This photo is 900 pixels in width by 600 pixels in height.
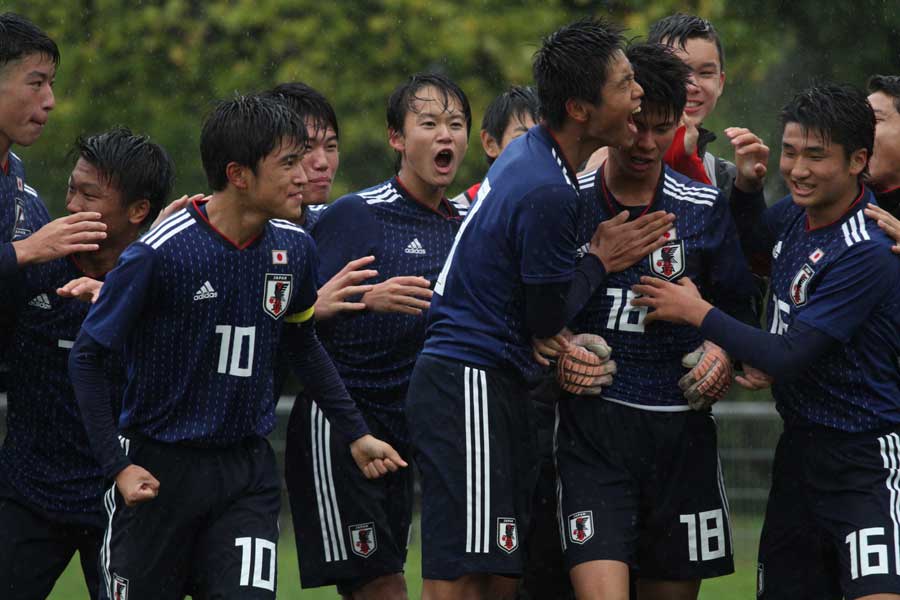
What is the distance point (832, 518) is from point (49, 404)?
2971 millimetres

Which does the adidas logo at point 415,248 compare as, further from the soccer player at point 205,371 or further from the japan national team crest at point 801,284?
the japan national team crest at point 801,284

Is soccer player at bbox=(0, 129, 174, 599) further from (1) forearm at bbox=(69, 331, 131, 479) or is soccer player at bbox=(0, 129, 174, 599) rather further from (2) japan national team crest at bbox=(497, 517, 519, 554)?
(2) japan national team crest at bbox=(497, 517, 519, 554)

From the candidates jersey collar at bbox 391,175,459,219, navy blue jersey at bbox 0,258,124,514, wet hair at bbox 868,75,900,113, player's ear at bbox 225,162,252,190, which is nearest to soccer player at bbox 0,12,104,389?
navy blue jersey at bbox 0,258,124,514

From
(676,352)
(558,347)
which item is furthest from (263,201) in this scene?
(676,352)

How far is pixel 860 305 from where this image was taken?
5.45m

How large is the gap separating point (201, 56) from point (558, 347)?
10717mm

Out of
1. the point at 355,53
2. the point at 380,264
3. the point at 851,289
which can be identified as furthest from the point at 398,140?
the point at 355,53

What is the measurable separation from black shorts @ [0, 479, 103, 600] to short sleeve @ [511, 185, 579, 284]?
2066 mm

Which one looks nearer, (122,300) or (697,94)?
(122,300)

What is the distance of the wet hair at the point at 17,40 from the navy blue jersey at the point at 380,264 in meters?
1.37

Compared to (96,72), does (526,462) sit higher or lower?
lower

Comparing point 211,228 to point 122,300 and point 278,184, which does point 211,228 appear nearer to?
point 278,184

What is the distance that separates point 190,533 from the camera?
17.4 feet

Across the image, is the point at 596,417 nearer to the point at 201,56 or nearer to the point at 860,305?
the point at 860,305
